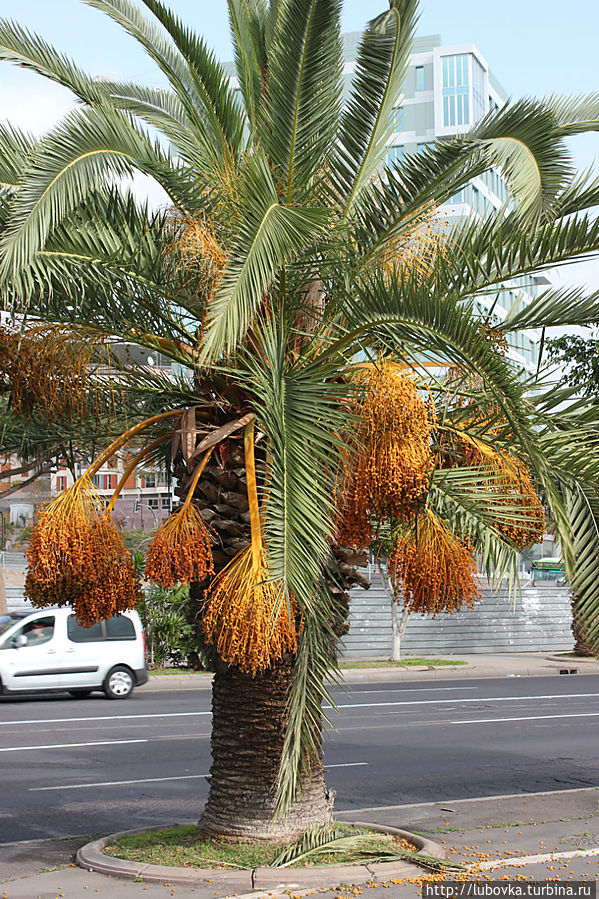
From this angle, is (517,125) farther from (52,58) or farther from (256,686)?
(256,686)

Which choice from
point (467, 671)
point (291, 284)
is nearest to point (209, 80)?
point (291, 284)

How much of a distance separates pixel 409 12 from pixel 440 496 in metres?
3.00

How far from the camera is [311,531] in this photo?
5488mm

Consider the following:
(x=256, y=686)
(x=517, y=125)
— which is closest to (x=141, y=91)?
(x=517, y=125)

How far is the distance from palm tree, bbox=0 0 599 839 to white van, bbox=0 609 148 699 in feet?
39.5

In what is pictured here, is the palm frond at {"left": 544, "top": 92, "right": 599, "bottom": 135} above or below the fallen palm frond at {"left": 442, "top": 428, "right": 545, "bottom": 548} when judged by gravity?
above

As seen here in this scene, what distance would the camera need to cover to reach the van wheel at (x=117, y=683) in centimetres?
1902

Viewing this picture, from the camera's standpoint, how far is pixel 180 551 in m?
5.62

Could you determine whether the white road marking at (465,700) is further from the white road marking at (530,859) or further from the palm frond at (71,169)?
the palm frond at (71,169)

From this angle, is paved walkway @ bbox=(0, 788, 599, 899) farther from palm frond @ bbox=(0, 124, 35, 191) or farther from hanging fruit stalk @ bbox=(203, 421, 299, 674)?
palm frond @ bbox=(0, 124, 35, 191)

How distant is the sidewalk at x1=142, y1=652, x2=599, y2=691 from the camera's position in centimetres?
2116

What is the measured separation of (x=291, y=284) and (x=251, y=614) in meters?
2.33

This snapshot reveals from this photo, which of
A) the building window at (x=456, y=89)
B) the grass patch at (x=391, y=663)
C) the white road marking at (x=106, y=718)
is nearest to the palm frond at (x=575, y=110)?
the white road marking at (x=106, y=718)

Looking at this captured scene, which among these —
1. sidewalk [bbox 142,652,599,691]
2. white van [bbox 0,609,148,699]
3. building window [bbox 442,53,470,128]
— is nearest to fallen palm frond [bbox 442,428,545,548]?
white van [bbox 0,609,148,699]
